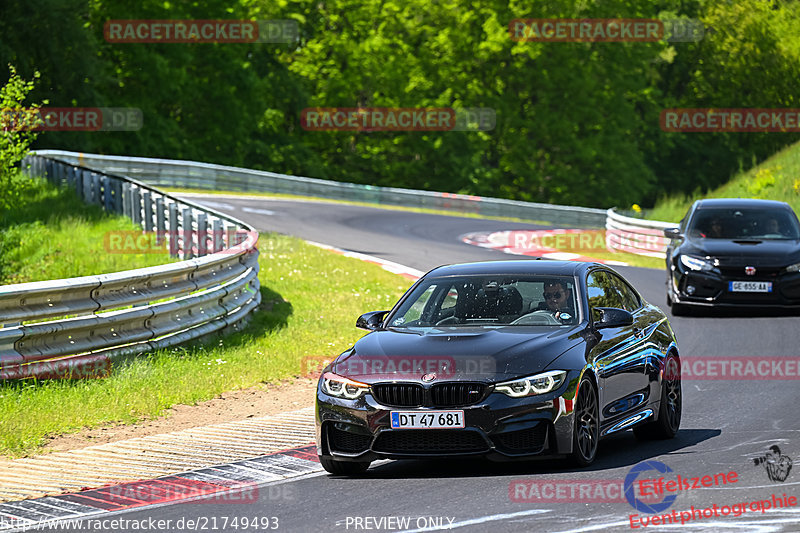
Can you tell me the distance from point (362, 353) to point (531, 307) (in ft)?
4.54

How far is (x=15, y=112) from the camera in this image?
933 inches

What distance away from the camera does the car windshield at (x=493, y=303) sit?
9195mm

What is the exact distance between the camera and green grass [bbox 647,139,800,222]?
37.1 meters

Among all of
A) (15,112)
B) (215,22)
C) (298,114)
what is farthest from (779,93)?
(15,112)

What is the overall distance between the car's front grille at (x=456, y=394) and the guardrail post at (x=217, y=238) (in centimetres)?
1197

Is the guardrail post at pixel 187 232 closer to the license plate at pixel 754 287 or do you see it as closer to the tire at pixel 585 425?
the license plate at pixel 754 287

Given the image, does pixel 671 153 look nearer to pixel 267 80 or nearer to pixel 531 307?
pixel 267 80

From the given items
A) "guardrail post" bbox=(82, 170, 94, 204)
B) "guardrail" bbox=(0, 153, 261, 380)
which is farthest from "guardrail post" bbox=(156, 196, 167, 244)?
"guardrail post" bbox=(82, 170, 94, 204)

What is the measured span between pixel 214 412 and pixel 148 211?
14.0 metres

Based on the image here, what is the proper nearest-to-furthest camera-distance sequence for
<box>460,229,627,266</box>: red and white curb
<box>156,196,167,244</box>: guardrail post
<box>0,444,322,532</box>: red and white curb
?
<box>0,444,322,532</box>: red and white curb, <box>156,196,167,244</box>: guardrail post, <box>460,229,627,266</box>: red and white curb

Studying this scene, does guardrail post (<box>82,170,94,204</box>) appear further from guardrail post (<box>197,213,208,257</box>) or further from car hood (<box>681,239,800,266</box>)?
car hood (<box>681,239,800,266</box>)

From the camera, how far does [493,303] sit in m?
9.35

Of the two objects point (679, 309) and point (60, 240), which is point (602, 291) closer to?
point (679, 309)

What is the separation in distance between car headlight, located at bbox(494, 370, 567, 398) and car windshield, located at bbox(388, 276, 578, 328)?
941 mm
